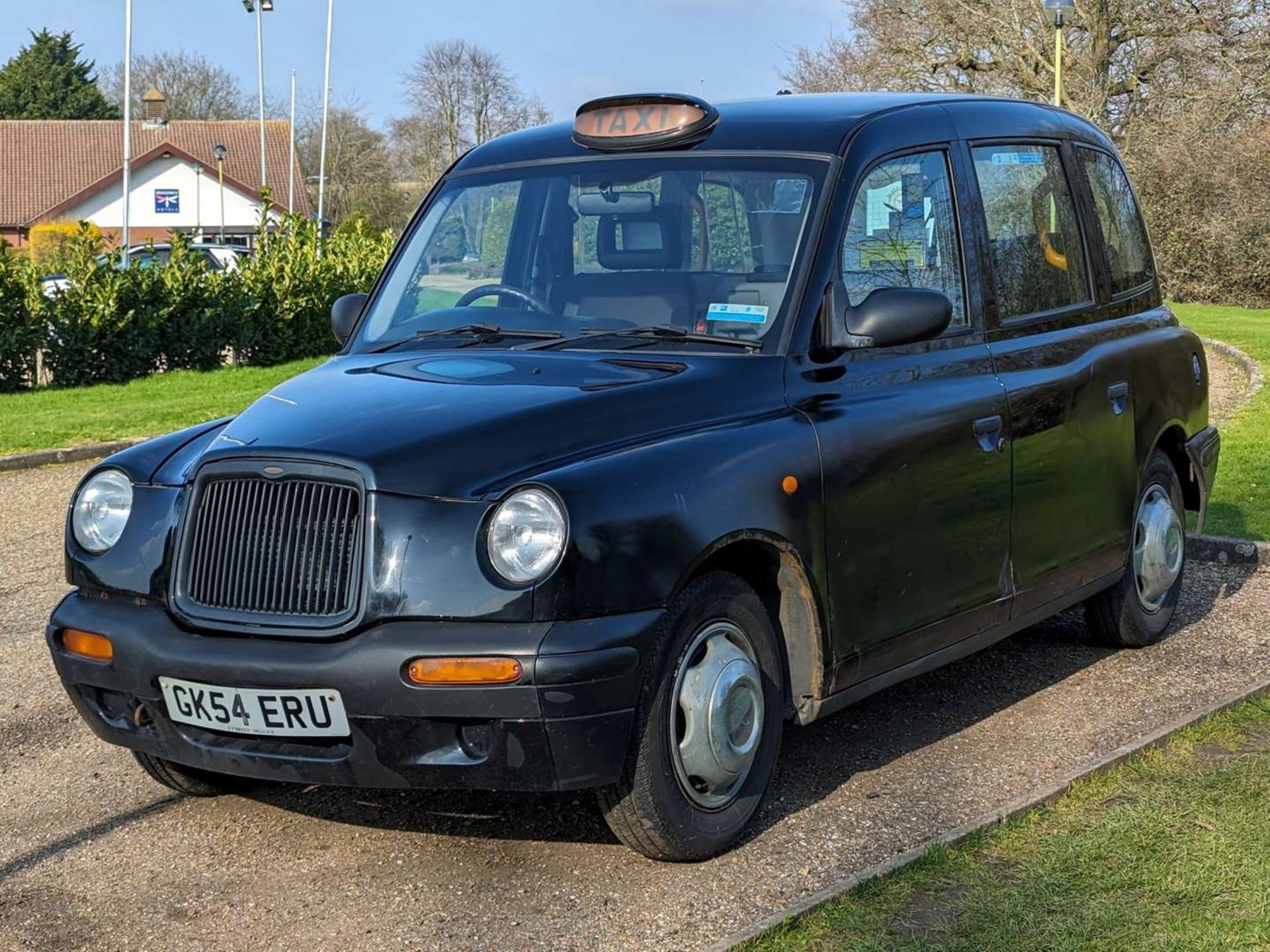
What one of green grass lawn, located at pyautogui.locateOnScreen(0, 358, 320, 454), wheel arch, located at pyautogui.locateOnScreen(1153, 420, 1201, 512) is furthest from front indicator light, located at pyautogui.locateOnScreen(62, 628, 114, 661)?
green grass lawn, located at pyautogui.locateOnScreen(0, 358, 320, 454)

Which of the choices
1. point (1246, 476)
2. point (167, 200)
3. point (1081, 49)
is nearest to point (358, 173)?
point (167, 200)

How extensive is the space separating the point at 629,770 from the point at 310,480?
1095 millimetres

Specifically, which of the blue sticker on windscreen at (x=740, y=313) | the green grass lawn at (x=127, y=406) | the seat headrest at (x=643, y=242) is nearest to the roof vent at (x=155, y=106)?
the green grass lawn at (x=127, y=406)

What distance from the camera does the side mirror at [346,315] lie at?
6.00m

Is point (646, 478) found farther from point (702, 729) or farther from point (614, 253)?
point (614, 253)

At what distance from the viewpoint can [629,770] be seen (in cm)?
436

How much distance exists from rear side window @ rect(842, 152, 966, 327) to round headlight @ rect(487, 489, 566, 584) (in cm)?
152

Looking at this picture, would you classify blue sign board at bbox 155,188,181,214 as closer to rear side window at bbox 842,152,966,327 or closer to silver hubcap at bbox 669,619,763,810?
rear side window at bbox 842,152,966,327

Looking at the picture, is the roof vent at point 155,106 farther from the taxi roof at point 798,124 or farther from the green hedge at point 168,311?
the taxi roof at point 798,124

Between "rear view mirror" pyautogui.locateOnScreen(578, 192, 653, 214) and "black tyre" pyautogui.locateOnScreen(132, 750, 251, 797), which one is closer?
"black tyre" pyautogui.locateOnScreen(132, 750, 251, 797)

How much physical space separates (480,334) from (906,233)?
1414mm

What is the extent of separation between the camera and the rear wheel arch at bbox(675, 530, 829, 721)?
15.4 ft

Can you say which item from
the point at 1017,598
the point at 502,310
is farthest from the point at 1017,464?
the point at 502,310

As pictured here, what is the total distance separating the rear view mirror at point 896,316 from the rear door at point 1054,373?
2.43ft
